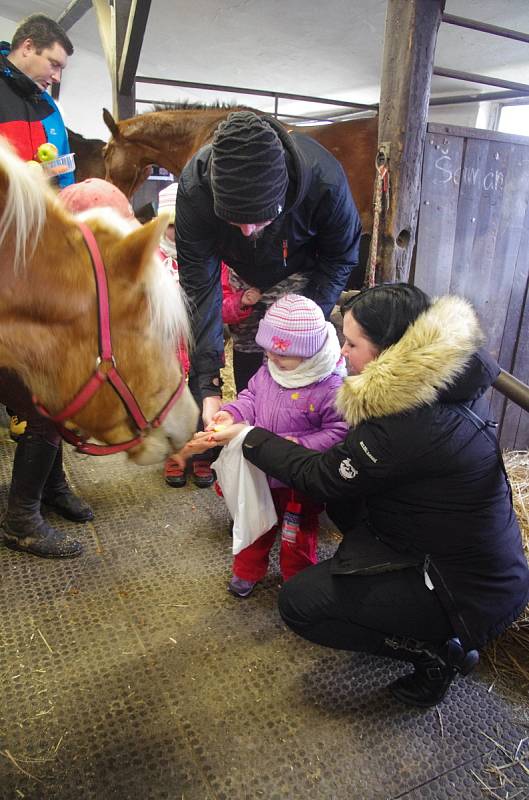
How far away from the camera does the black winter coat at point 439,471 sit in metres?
1.38

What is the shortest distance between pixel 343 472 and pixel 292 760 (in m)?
0.81

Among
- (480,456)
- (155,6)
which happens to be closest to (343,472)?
(480,456)

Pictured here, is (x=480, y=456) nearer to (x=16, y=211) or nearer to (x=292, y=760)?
(x=292, y=760)

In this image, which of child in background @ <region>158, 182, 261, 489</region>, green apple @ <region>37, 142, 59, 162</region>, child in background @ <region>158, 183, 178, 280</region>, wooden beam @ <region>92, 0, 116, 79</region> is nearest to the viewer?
green apple @ <region>37, 142, 59, 162</region>

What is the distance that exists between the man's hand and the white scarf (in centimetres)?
27

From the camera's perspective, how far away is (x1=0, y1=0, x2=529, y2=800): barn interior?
4.56 feet

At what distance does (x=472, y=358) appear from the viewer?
4.54 feet

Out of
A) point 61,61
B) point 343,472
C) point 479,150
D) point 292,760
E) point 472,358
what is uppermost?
point 61,61

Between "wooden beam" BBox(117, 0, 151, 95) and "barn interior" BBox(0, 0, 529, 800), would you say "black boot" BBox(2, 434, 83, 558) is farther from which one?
"wooden beam" BBox(117, 0, 151, 95)

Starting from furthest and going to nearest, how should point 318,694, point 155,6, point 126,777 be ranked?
1. point 155,6
2. point 318,694
3. point 126,777

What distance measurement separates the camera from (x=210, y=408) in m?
2.01

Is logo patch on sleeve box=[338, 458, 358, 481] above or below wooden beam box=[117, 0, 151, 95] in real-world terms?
below

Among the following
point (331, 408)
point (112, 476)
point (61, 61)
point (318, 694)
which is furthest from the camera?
point (112, 476)

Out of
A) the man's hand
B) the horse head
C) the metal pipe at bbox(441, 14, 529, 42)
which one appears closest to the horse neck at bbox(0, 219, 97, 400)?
the man's hand
